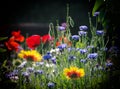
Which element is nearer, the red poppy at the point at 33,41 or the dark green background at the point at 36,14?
the red poppy at the point at 33,41

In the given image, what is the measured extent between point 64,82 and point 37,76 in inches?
10.7

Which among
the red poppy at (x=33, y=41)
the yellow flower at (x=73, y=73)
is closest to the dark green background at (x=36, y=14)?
the red poppy at (x=33, y=41)

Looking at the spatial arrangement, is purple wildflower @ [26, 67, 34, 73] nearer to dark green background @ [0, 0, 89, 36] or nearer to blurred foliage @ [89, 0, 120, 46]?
blurred foliage @ [89, 0, 120, 46]

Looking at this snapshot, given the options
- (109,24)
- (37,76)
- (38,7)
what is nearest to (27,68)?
(37,76)

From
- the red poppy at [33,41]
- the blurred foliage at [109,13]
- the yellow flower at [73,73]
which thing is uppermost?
the blurred foliage at [109,13]

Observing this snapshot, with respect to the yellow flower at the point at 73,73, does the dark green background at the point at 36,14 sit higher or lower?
higher

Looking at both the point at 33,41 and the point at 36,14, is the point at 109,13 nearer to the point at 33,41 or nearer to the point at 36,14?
the point at 33,41

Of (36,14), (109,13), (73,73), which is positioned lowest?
(73,73)

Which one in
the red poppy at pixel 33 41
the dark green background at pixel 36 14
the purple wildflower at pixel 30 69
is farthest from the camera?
the dark green background at pixel 36 14

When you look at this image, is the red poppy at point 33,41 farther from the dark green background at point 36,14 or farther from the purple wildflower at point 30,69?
the dark green background at point 36,14

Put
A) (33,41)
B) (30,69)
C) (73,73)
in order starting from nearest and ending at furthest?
(73,73)
(30,69)
(33,41)

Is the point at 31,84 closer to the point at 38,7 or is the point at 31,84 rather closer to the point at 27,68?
the point at 27,68

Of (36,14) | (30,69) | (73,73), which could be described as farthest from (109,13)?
(36,14)

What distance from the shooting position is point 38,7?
5555mm
